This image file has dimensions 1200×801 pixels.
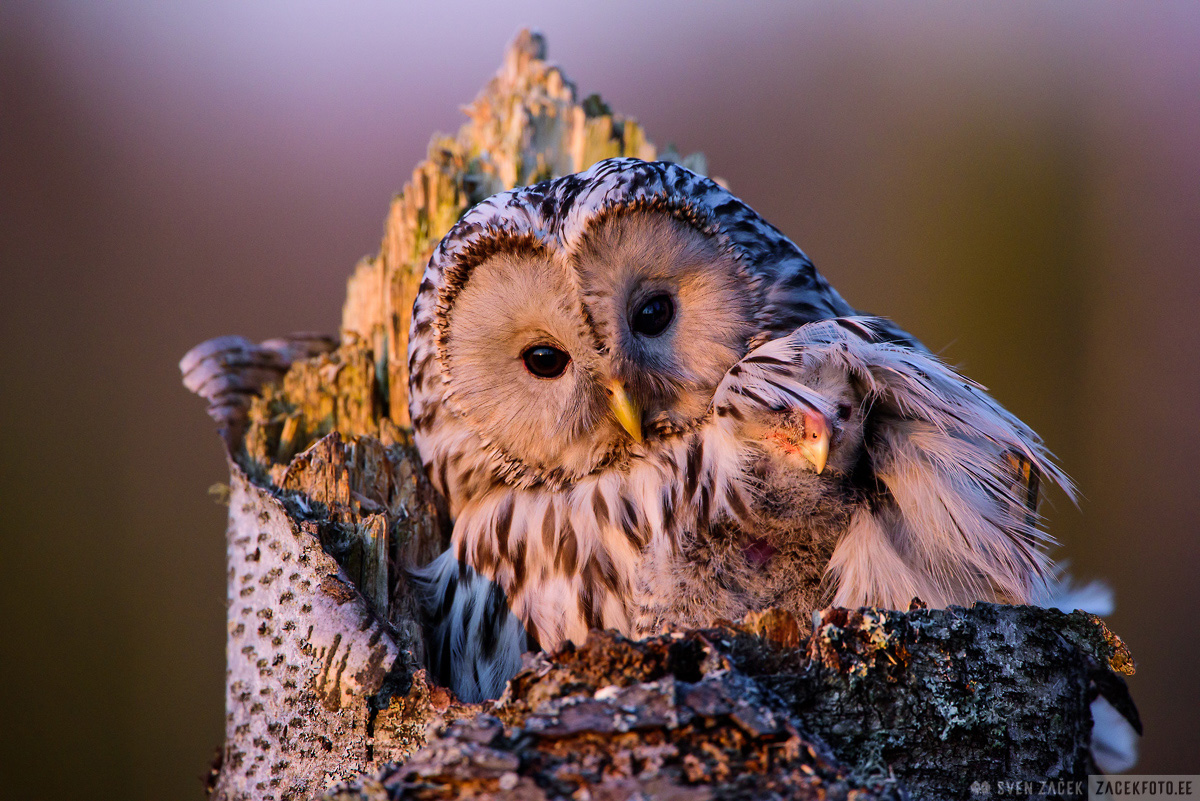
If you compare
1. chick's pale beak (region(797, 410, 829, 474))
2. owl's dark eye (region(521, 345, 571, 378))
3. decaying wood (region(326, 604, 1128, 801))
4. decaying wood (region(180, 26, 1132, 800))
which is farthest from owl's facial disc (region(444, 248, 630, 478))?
decaying wood (region(326, 604, 1128, 801))

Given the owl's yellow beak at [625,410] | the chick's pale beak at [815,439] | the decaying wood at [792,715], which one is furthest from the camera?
the owl's yellow beak at [625,410]

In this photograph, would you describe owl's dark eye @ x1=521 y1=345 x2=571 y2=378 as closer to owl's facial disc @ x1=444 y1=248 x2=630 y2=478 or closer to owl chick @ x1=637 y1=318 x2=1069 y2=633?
owl's facial disc @ x1=444 y1=248 x2=630 y2=478

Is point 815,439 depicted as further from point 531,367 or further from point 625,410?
point 531,367

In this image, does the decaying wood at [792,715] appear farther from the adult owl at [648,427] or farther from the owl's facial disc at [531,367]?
the owl's facial disc at [531,367]

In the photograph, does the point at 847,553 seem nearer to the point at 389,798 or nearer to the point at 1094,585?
the point at 389,798

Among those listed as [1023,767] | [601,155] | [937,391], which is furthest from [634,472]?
[601,155]

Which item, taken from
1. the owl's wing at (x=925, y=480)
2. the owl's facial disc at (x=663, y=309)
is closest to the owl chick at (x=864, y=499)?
the owl's wing at (x=925, y=480)

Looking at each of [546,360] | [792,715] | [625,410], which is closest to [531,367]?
[546,360]
